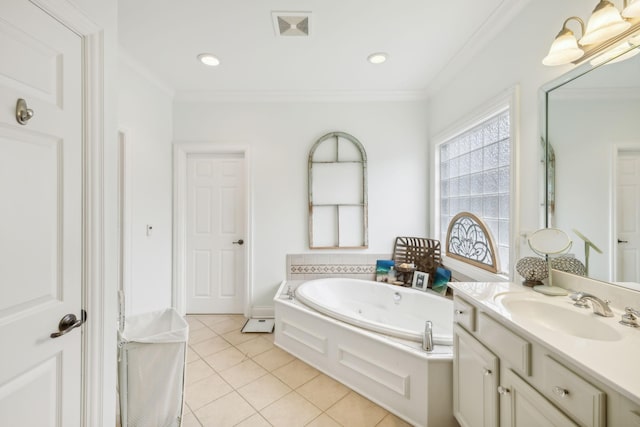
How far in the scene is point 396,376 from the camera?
5.00 feet

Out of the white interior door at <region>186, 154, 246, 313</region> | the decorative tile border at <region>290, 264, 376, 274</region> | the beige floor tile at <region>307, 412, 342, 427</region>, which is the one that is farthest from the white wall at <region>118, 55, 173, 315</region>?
the beige floor tile at <region>307, 412, 342, 427</region>

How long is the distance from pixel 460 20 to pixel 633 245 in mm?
1628

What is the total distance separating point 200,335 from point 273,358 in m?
0.88

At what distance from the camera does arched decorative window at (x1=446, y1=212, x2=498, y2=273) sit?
1943 millimetres

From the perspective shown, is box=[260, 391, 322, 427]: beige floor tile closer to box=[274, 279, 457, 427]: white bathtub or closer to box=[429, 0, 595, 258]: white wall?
box=[274, 279, 457, 427]: white bathtub

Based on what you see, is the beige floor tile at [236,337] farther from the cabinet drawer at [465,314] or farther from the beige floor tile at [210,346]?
the cabinet drawer at [465,314]

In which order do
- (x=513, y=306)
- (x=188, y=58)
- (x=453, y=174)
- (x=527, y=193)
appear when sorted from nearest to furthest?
(x=513, y=306)
(x=527, y=193)
(x=188, y=58)
(x=453, y=174)

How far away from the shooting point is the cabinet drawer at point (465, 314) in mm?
1194

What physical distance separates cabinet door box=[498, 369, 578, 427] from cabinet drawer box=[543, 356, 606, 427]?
0.03 meters

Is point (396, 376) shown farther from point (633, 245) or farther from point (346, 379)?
point (633, 245)

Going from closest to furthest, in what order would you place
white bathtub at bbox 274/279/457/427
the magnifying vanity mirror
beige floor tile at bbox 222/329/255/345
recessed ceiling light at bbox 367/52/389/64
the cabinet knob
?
the cabinet knob < the magnifying vanity mirror < white bathtub at bbox 274/279/457/427 < recessed ceiling light at bbox 367/52/389/64 < beige floor tile at bbox 222/329/255/345

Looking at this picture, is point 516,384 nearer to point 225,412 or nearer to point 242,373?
point 225,412

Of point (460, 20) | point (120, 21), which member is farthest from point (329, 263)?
point (120, 21)

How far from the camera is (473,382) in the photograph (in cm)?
120
